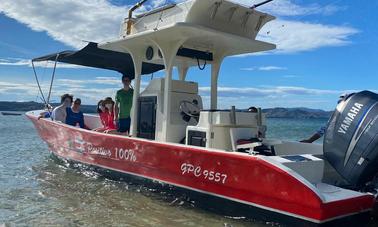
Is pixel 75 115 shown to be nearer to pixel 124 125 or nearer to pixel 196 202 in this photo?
pixel 124 125

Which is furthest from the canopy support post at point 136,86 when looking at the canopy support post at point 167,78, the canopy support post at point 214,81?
the canopy support post at point 214,81

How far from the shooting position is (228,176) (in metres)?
5.12

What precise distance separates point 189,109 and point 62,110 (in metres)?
3.91

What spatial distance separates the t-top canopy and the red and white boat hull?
2.07 m

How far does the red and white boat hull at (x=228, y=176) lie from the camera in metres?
4.44

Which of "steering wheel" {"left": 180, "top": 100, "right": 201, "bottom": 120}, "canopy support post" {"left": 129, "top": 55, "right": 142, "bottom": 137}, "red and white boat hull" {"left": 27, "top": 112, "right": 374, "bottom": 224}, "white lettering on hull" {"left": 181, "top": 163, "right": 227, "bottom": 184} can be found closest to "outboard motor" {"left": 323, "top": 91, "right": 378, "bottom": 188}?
"red and white boat hull" {"left": 27, "top": 112, "right": 374, "bottom": 224}

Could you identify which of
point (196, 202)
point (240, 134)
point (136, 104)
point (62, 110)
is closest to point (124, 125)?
point (136, 104)

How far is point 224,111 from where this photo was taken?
19.6ft

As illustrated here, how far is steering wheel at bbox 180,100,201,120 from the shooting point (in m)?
7.09

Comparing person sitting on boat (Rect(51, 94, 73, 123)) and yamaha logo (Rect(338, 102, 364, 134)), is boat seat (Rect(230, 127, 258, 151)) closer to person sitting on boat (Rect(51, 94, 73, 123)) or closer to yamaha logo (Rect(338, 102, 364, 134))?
yamaha logo (Rect(338, 102, 364, 134))

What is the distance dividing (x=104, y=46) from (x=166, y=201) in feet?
11.2

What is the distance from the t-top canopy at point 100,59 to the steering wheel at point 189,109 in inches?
89.2

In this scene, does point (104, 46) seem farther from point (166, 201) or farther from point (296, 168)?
point (296, 168)

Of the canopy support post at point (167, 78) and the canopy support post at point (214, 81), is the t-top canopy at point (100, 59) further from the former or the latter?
the canopy support post at point (167, 78)
